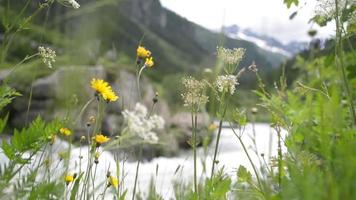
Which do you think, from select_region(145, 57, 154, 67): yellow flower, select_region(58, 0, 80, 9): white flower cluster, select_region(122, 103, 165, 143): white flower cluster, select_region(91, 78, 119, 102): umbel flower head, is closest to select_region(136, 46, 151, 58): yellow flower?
select_region(145, 57, 154, 67): yellow flower

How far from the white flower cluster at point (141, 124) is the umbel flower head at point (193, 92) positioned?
60 cm

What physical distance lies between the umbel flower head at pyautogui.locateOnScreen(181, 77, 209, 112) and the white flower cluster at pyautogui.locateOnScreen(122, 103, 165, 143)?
600 mm

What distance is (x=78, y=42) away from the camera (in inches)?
44.0

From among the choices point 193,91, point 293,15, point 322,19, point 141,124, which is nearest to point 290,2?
point 293,15

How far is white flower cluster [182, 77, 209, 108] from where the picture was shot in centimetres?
152

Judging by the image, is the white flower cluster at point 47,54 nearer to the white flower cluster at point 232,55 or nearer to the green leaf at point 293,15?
the white flower cluster at point 232,55

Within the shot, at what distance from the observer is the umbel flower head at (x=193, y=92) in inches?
59.8

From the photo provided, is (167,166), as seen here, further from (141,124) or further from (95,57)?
(141,124)

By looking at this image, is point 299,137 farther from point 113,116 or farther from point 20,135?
point 113,116

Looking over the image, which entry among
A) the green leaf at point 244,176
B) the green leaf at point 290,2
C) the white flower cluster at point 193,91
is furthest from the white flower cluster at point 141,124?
the green leaf at point 290,2

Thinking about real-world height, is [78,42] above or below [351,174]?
above

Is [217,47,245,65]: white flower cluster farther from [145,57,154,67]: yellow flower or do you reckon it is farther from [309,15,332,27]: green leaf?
[145,57,154,67]: yellow flower

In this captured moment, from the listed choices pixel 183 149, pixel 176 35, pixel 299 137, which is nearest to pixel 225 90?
pixel 299 137

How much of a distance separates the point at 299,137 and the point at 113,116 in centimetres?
1184
